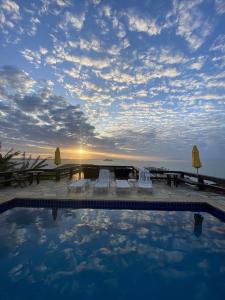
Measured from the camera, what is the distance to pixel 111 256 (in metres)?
4.95

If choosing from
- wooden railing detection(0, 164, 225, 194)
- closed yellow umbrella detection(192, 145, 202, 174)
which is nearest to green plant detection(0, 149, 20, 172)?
wooden railing detection(0, 164, 225, 194)

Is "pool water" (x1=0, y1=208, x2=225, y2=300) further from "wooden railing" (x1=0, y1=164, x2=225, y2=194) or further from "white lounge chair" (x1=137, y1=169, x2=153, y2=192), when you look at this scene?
"wooden railing" (x1=0, y1=164, x2=225, y2=194)

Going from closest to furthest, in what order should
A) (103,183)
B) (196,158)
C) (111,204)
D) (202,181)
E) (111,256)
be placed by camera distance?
(111,256) → (111,204) → (103,183) → (202,181) → (196,158)

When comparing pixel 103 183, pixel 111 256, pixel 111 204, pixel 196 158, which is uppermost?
pixel 196 158

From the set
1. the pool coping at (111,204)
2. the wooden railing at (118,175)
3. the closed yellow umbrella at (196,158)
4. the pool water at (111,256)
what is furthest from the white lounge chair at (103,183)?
the closed yellow umbrella at (196,158)

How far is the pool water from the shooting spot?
3.81 meters

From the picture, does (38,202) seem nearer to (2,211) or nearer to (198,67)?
(2,211)

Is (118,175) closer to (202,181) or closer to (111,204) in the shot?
(202,181)

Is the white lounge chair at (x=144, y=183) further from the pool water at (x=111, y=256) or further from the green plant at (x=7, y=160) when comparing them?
the green plant at (x=7, y=160)

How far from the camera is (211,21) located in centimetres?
988

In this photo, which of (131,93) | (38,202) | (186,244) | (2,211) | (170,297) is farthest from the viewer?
(131,93)

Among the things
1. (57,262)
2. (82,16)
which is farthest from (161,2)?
(57,262)

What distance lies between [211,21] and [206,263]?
10026 mm

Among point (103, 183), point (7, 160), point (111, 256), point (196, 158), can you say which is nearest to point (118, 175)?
point (103, 183)
